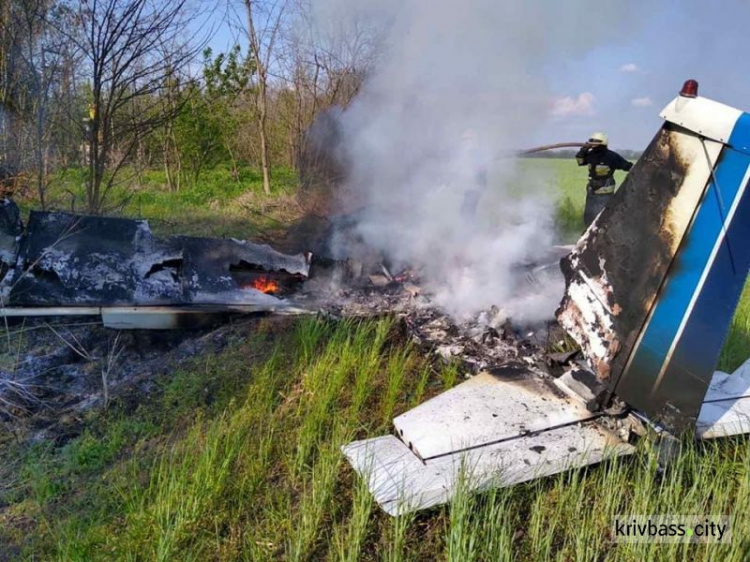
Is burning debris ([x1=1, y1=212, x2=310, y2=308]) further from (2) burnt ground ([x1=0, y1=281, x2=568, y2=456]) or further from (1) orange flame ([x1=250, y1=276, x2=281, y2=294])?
(2) burnt ground ([x1=0, y1=281, x2=568, y2=456])

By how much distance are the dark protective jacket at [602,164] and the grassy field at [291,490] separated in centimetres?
549

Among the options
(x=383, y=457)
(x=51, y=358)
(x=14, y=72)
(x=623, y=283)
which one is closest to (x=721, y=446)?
(x=623, y=283)

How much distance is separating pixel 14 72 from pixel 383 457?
7.40 metres

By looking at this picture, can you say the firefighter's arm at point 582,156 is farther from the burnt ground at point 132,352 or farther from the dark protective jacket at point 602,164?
the burnt ground at point 132,352

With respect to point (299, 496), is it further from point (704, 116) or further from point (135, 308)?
point (704, 116)

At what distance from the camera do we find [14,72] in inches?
268

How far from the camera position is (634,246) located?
2.98 meters

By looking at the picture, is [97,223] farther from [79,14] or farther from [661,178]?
[661,178]

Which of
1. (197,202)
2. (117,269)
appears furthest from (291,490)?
(197,202)

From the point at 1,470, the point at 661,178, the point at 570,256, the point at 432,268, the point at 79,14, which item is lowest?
the point at 1,470

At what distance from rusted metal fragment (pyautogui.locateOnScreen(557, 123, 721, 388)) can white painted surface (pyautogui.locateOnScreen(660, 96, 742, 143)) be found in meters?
0.06

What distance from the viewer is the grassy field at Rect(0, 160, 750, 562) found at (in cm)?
225

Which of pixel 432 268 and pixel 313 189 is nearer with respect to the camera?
pixel 432 268

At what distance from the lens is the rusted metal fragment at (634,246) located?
9.09 ft
